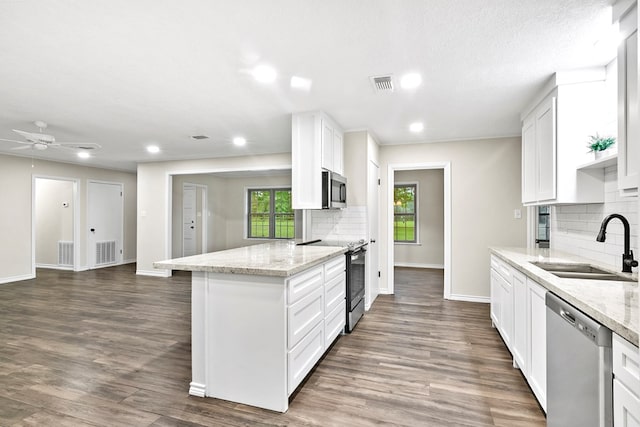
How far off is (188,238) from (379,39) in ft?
24.6

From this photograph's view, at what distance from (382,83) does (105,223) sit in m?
7.55

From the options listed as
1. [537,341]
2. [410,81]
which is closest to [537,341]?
[537,341]

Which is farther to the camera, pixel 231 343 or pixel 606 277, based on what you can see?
pixel 231 343

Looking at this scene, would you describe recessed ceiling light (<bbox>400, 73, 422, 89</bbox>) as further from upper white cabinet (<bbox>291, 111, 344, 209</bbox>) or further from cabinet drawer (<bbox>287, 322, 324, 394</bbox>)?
cabinet drawer (<bbox>287, 322, 324, 394</bbox>)

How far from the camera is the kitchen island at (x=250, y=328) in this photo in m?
2.09

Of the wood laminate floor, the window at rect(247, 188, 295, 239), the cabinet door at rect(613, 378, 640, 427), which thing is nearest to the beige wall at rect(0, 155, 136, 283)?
the wood laminate floor

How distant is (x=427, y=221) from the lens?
754 cm

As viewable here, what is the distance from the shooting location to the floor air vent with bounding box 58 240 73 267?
724 cm

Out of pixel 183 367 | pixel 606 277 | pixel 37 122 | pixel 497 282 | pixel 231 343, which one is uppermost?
pixel 37 122

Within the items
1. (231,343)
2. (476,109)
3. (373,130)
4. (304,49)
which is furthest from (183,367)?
(476,109)

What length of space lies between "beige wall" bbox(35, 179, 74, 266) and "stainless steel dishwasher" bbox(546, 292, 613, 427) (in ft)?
28.6

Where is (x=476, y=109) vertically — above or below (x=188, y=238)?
above

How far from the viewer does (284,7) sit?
1.76m

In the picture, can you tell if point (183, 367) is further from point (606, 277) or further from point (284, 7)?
point (606, 277)
